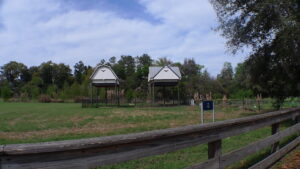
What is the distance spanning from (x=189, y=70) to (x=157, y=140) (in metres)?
95.1

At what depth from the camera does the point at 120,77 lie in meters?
109

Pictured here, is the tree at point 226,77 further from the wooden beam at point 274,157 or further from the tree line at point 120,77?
the wooden beam at point 274,157

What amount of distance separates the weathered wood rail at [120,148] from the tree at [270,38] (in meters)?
12.1

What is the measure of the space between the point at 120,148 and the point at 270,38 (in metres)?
17.2

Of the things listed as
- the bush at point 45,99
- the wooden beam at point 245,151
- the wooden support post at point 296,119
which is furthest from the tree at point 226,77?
the wooden beam at point 245,151

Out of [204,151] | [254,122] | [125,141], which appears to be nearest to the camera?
[125,141]

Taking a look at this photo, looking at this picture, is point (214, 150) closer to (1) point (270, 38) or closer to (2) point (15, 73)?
(1) point (270, 38)

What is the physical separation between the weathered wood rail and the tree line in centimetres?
5037

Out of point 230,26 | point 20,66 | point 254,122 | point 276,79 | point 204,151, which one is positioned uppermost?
point 20,66

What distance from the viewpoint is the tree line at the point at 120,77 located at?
76.1 m

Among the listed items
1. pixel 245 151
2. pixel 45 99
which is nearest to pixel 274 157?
pixel 245 151

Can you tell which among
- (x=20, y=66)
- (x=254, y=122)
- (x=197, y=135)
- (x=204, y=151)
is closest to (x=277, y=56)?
(x=204, y=151)

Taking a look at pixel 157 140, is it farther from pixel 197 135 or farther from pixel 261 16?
pixel 261 16

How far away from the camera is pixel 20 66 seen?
13350 cm
